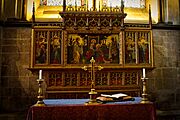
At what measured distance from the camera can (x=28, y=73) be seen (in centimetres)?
704

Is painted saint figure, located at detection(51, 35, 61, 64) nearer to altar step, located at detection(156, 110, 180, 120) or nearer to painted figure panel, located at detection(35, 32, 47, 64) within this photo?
painted figure panel, located at detection(35, 32, 47, 64)

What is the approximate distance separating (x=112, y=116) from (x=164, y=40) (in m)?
4.24

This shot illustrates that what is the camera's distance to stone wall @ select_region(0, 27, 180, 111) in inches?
274

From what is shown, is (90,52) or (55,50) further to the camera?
(90,52)

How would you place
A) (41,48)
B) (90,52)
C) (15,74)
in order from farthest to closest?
(15,74)
(90,52)
(41,48)

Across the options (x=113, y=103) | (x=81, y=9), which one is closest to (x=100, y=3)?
(x=81, y=9)

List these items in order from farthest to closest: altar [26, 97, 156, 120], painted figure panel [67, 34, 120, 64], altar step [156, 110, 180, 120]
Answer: altar step [156, 110, 180, 120] < painted figure panel [67, 34, 120, 64] < altar [26, 97, 156, 120]

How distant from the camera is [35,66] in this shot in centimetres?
592

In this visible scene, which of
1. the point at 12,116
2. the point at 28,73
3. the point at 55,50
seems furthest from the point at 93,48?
the point at 12,116

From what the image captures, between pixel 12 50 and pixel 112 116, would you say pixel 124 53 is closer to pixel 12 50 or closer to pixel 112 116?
pixel 112 116

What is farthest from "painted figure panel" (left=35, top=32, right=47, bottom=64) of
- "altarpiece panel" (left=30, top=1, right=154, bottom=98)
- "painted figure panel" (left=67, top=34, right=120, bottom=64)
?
"painted figure panel" (left=67, top=34, right=120, bottom=64)

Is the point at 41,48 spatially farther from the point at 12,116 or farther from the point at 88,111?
the point at 88,111

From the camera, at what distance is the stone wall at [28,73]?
6969 millimetres

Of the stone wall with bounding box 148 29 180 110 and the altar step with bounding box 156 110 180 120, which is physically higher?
the stone wall with bounding box 148 29 180 110
